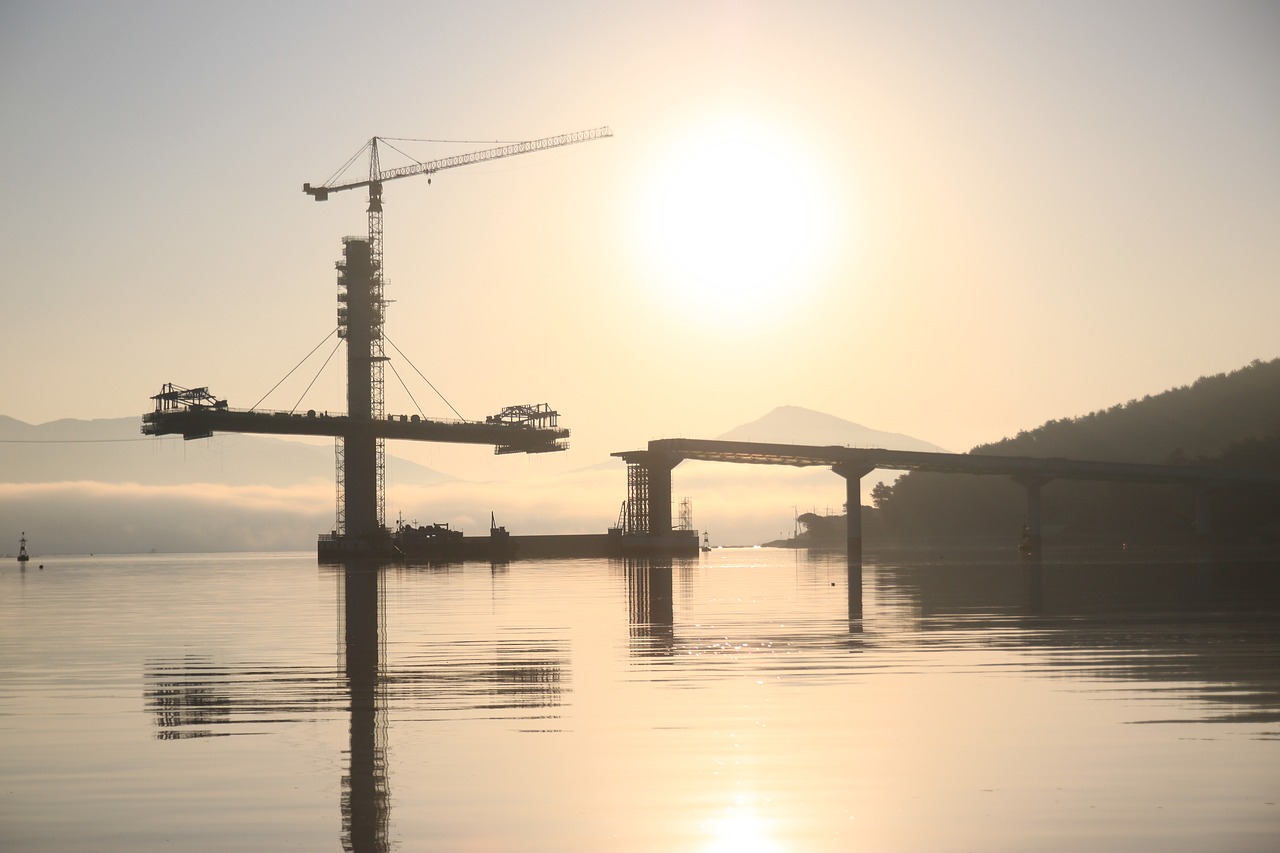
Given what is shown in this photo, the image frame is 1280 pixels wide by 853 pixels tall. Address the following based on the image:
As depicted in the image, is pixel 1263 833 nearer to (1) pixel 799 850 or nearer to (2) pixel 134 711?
(1) pixel 799 850

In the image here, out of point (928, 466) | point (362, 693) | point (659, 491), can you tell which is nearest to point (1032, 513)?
point (928, 466)

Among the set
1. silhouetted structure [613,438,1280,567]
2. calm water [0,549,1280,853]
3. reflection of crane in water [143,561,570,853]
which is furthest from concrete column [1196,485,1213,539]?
reflection of crane in water [143,561,570,853]

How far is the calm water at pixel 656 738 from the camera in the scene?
14.2m

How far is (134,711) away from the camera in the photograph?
78.9ft

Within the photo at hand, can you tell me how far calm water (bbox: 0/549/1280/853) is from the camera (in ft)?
46.6

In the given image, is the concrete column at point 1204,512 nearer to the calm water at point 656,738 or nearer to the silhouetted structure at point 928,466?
the silhouetted structure at point 928,466

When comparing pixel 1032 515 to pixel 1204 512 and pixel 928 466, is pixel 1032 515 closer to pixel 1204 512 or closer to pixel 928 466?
pixel 928 466

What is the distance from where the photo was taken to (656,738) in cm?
1981

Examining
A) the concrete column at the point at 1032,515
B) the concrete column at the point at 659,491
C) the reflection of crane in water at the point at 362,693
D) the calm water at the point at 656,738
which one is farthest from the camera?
the concrete column at the point at 659,491

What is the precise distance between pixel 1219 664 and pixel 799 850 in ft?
60.8

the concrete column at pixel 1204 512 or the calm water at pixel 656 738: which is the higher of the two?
the concrete column at pixel 1204 512

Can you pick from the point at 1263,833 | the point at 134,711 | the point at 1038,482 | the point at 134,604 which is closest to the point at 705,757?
the point at 1263,833

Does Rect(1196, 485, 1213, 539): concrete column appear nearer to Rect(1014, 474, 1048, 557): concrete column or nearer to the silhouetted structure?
the silhouetted structure

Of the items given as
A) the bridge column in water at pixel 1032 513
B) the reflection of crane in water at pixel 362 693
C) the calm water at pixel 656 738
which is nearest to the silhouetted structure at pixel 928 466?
the bridge column in water at pixel 1032 513
